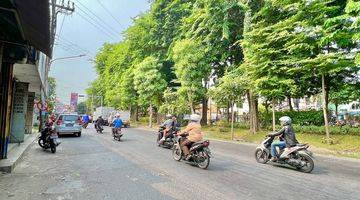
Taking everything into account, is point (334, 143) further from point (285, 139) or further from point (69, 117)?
point (69, 117)

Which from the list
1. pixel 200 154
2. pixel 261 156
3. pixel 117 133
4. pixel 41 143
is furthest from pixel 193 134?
pixel 117 133

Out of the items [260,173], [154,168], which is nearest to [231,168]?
[260,173]

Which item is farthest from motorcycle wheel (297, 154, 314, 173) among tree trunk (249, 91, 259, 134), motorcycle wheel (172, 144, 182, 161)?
tree trunk (249, 91, 259, 134)

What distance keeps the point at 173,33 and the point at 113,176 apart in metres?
30.9

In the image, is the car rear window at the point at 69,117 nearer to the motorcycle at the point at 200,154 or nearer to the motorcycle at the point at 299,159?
the motorcycle at the point at 200,154

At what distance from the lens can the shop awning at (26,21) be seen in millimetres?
5964

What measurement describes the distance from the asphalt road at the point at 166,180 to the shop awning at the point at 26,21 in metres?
3.44

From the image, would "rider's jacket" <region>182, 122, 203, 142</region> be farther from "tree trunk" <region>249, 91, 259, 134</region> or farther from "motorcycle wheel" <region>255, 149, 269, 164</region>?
"tree trunk" <region>249, 91, 259, 134</region>

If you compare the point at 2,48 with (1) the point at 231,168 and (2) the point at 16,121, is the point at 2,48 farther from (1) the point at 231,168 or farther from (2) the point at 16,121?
(2) the point at 16,121

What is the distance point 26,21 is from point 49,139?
9468 millimetres

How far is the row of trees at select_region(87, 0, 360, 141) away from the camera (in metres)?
19.1

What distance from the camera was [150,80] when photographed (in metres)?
41.5

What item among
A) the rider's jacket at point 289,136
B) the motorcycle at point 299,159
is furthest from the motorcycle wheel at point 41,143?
the rider's jacket at point 289,136

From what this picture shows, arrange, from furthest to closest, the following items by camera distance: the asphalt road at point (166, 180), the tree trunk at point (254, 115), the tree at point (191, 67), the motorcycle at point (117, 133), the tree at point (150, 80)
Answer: the tree at point (150, 80)
the tree at point (191, 67)
the tree trunk at point (254, 115)
the motorcycle at point (117, 133)
the asphalt road at point (166, 180)
